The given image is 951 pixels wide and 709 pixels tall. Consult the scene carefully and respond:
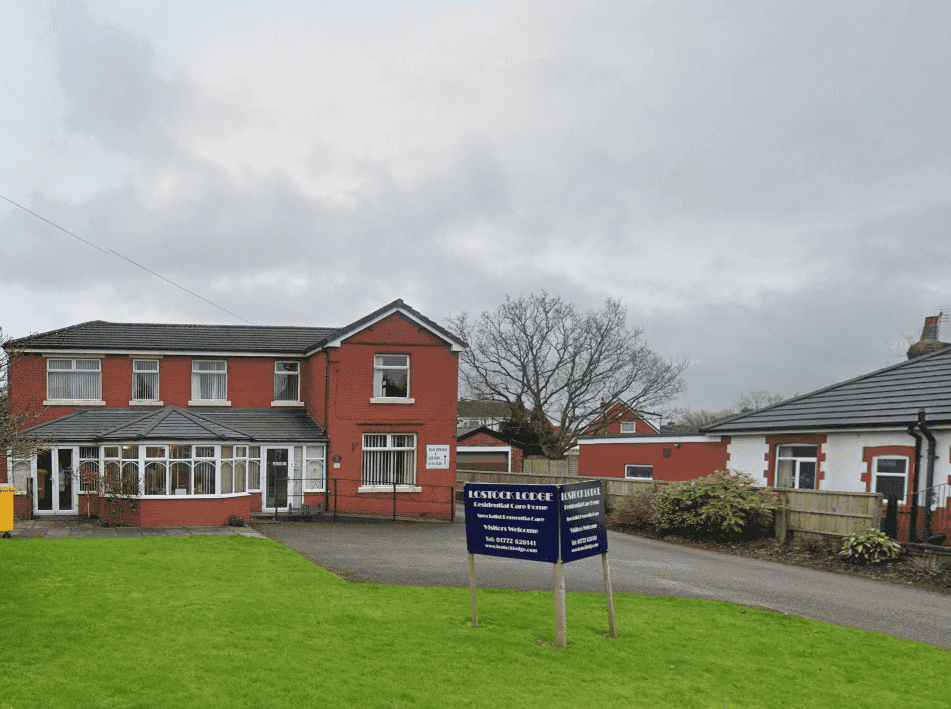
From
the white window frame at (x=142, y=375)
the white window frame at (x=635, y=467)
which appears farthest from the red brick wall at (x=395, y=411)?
the white window frame at (x=635, y=467)

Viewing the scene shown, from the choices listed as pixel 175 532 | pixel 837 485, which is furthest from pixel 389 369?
pixel 837 485

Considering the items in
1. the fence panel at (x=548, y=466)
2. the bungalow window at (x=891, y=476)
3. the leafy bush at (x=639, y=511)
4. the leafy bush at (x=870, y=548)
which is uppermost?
the bungalow window at (x=891, y=476)

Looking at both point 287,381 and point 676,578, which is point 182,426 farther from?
point 676,578

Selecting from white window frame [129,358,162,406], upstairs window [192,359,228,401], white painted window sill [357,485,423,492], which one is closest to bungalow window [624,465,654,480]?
white painted window sill [357,485,423,492]

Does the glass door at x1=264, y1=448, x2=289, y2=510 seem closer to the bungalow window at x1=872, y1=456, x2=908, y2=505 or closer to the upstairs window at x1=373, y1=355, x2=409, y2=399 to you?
the upstairs window at x1=373, y1=355, x2=409, y2=399

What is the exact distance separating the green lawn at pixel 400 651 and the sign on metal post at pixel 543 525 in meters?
0.79

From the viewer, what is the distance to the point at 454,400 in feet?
84.6

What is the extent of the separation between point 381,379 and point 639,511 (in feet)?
32.0

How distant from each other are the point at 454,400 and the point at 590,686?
62.1ft

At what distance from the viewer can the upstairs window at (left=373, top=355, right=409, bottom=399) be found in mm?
25391

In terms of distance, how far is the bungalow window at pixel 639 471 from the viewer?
2891 cm

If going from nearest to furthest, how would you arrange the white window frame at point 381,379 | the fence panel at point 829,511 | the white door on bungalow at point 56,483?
the fence panel at point 829,511, the white door on bungalow at point 56,483, the white window frame at point 381,379

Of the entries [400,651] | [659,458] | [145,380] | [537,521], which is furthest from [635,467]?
[400,651]

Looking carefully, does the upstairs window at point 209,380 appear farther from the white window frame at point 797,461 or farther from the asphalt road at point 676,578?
the white window frame at point 797,461
